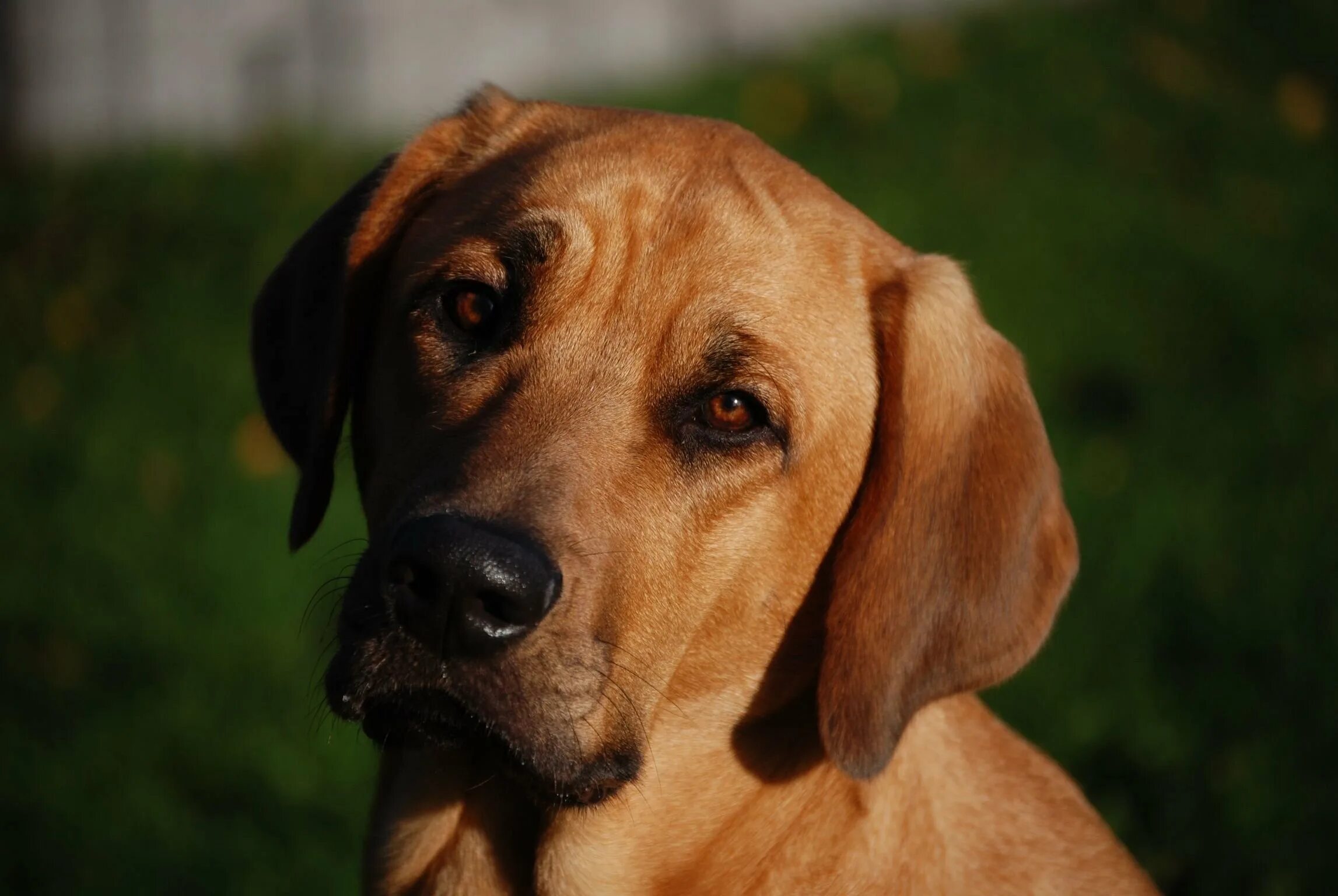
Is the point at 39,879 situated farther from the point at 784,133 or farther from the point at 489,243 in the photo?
the point at 784,133

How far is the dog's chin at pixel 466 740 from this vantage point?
2994mm

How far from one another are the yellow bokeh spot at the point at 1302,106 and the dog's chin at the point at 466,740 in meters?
7.82

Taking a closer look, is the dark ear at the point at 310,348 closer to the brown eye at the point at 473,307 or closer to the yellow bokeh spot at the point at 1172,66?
the brown eye at the point at 473,307

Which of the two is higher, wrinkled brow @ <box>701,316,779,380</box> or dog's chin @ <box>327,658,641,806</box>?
wrinkled brow @ <box>701,316,779,380</box>

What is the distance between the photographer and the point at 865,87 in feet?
31.9

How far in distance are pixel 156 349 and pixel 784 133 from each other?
4.25 m

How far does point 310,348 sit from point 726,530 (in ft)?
4.48

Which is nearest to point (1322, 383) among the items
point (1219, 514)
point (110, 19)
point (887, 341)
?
point (1219, 514)

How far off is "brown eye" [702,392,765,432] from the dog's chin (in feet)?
2.61

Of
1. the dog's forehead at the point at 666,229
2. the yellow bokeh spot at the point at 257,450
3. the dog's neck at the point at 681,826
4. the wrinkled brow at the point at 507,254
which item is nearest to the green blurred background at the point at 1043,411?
the yellow bokeh spot at the point at 257,450

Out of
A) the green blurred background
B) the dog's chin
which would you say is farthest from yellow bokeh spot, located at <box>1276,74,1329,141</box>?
the dog's chin

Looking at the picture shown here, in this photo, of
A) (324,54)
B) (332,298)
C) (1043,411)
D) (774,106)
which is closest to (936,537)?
(332,298)

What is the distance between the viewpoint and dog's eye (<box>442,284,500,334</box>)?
3.55m

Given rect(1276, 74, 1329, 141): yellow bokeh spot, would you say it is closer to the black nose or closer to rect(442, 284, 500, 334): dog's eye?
rect(442, 284, 500, 334): dog's eye
